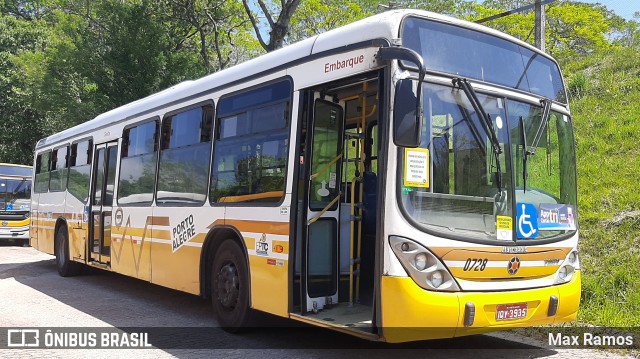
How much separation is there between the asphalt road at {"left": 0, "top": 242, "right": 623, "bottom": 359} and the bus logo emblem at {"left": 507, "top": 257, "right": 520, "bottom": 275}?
125 cm

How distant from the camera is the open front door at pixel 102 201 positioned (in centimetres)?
1072

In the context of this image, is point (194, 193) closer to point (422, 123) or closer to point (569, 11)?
point (422, 123)

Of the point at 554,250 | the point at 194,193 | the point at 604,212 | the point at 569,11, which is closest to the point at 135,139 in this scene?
Answer: the point at 194,193

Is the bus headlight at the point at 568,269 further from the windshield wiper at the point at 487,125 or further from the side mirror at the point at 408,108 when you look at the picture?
the side mirror at the point at 408,108

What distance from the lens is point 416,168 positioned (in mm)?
5062

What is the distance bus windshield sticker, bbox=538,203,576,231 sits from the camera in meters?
5.68

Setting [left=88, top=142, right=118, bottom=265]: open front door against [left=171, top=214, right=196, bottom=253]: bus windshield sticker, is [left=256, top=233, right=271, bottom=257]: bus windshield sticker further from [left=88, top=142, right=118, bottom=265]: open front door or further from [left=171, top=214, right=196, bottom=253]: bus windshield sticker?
[left=88, top=142, right=118, bottom=265]: open front door

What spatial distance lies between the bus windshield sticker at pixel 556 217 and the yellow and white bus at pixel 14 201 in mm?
19879

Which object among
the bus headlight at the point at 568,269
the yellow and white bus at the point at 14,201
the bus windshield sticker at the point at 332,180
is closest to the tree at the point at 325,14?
the yellow and white bus at the point at 14,201

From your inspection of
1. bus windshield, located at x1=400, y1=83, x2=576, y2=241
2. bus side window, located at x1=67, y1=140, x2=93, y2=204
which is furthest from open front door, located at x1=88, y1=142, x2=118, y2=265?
bus windshield, located at x1=400, y1=83, x2=576, y2=241

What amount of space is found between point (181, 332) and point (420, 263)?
3665mm

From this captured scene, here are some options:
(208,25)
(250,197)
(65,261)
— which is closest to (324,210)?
(250,197)

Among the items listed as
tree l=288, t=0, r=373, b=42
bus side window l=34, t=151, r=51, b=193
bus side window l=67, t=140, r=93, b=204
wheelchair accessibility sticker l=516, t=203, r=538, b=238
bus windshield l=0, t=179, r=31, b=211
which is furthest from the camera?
tree l=288, t=0, r=373, b=42

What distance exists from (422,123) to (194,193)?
3848mm
